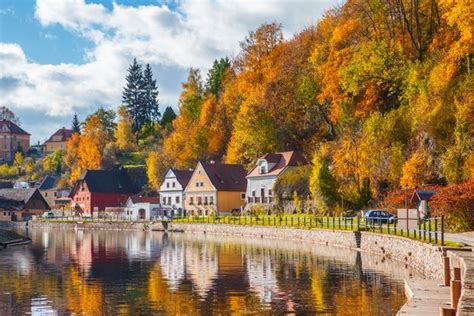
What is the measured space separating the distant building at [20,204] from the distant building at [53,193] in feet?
41.7

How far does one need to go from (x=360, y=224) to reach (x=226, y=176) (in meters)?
50.3

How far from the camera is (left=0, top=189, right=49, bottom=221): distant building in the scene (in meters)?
131

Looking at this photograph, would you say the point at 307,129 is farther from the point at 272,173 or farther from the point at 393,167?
the point at 393,167

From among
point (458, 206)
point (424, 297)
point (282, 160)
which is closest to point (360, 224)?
point (458, 206)

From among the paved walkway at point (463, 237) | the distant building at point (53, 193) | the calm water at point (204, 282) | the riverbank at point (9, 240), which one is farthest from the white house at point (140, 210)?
the paved walkway at point (463, 237)

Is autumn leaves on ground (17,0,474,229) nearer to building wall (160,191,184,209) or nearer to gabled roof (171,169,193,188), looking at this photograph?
gabled roof (171,169,193,188)

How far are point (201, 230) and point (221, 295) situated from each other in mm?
53603

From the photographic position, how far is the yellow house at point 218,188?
10238 centimetres

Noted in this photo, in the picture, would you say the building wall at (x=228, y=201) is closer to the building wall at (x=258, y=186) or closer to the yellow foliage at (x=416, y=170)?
the building wall at (x=258, y=186)

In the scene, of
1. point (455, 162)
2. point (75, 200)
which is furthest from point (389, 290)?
point (75, 200)

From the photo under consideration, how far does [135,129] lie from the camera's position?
591 feet

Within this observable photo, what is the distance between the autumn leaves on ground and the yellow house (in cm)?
339

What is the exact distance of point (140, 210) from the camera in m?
112

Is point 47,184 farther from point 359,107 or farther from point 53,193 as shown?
point 359,107
